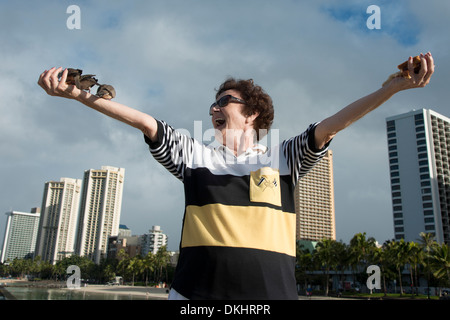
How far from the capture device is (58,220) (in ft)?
559

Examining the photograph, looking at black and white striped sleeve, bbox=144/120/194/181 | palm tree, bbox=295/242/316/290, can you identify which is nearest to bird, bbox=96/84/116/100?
black and white striped sleeve, bbox=144/120/194/181

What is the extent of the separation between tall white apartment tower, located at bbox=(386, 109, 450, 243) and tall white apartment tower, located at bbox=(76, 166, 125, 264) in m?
126

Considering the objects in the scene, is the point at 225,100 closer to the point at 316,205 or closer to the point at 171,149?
the point at 171,149

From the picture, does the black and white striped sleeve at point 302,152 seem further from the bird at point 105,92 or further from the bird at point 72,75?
the bird at point 72,75

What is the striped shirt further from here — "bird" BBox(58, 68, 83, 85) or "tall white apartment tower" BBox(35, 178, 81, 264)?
"tall white apartment tower" BBox(35, 178, 81, 264)

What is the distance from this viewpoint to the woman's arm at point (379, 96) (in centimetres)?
193

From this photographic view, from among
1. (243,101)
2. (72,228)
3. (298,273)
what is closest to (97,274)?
(72,228)

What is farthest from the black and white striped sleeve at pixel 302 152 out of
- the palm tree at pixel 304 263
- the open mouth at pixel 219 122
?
the palm tree at pixel 304 263

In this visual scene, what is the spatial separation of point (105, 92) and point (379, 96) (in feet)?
5.36

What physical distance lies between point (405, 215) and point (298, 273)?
40.7m

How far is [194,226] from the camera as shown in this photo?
203 centimetres

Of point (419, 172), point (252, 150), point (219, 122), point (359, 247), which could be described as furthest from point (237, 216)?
point (419, 172)

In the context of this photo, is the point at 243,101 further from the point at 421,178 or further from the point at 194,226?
the point at 421,178

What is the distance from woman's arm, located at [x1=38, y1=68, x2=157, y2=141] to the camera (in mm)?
2086
